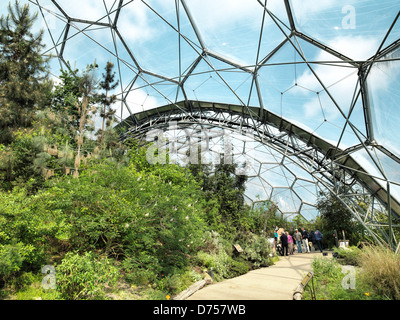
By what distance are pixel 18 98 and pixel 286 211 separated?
2633 cm

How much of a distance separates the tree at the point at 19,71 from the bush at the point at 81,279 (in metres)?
10.0

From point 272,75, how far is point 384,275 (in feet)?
→ 37.3

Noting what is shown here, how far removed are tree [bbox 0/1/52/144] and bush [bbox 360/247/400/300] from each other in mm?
15313

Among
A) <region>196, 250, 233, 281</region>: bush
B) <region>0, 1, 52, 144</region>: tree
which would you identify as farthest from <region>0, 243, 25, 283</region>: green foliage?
<region>0, 1, 52, 144</region>: tree

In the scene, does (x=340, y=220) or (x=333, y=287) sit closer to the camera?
(x=333, y=287)

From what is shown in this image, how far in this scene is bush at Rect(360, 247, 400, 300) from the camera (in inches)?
203

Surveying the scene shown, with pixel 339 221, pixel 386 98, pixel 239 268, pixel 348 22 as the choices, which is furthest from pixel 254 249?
pixel 348 22

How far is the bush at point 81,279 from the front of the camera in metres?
4.99

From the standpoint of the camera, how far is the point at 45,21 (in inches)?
741

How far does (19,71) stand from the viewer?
13.1 meters

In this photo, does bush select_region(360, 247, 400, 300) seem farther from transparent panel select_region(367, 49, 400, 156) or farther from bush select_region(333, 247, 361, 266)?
transparent panel select_region(367, 49, 400, 156)

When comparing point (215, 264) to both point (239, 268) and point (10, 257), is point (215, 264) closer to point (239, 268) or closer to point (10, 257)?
point (239, 268)

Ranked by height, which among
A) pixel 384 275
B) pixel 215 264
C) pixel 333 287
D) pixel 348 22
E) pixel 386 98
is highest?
pixel 348 22
